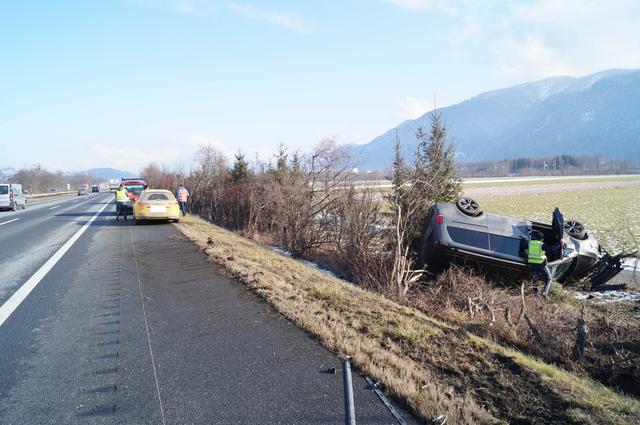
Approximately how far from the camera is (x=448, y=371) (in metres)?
4.06

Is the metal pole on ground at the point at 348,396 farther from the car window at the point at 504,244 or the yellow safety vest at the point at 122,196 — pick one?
the yellow safety vest at the point at 122,196

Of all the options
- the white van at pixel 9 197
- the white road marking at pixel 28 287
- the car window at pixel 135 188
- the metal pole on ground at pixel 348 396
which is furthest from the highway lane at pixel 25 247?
the white van at pixel 9 197

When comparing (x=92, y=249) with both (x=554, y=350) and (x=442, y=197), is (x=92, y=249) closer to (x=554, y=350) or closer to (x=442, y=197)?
(x=442, y=197)

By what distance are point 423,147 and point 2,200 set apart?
92.3ft

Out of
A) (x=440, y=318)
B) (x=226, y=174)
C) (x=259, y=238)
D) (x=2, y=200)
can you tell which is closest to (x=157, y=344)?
(x=440, y=318)

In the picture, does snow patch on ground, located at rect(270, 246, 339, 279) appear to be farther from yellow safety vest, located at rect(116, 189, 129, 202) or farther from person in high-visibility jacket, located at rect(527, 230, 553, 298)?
yellow safety vest, located at rect(116, 189, 129, 202)

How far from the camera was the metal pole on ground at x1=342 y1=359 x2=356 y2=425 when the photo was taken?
3.04 m

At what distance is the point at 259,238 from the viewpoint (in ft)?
57.1

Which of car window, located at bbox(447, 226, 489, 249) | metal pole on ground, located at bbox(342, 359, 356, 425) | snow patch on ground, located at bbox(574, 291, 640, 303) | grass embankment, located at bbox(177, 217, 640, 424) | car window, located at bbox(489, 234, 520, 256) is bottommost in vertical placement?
snow patch on ground, located at bbox(574, 291, 640, 303)

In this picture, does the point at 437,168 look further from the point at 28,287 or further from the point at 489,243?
the point at 28,287

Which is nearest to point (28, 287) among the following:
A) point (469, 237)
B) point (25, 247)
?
point (25, 247)

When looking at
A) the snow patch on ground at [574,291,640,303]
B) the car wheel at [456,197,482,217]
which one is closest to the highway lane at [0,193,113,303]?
the car wheel at [456,197,482,217]

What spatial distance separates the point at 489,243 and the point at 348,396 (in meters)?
6.39

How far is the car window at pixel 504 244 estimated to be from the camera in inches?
342
